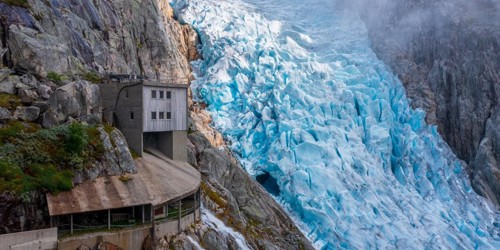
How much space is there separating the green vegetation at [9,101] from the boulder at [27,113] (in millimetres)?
291

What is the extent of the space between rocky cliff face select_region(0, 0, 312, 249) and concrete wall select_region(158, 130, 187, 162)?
2.10 m

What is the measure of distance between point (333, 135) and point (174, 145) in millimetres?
15116

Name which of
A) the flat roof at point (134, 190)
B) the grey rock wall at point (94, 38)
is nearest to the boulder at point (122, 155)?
the flat roof at point (134, 190)

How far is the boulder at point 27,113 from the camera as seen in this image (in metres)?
20.7

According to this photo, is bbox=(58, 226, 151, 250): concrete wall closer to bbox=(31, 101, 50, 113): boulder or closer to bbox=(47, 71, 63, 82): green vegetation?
bbox=(31, 101, 50, 113): boulder

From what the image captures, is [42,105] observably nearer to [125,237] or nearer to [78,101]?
[78,101]

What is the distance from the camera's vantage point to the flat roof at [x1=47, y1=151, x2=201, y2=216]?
18484 millimetres

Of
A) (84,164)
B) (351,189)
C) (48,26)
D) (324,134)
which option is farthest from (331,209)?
(48,26)

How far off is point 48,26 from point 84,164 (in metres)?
11.8

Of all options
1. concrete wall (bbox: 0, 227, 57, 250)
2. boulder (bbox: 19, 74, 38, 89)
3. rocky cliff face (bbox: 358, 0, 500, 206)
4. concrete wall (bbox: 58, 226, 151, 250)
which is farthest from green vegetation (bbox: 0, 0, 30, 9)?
rocky cliff face (bbox: 358, 0, 500, 206)

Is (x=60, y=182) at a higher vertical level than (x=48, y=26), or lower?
lower

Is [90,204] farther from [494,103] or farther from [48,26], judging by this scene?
[494,103]

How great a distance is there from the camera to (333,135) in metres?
37.8

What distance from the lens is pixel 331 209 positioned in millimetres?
33125
